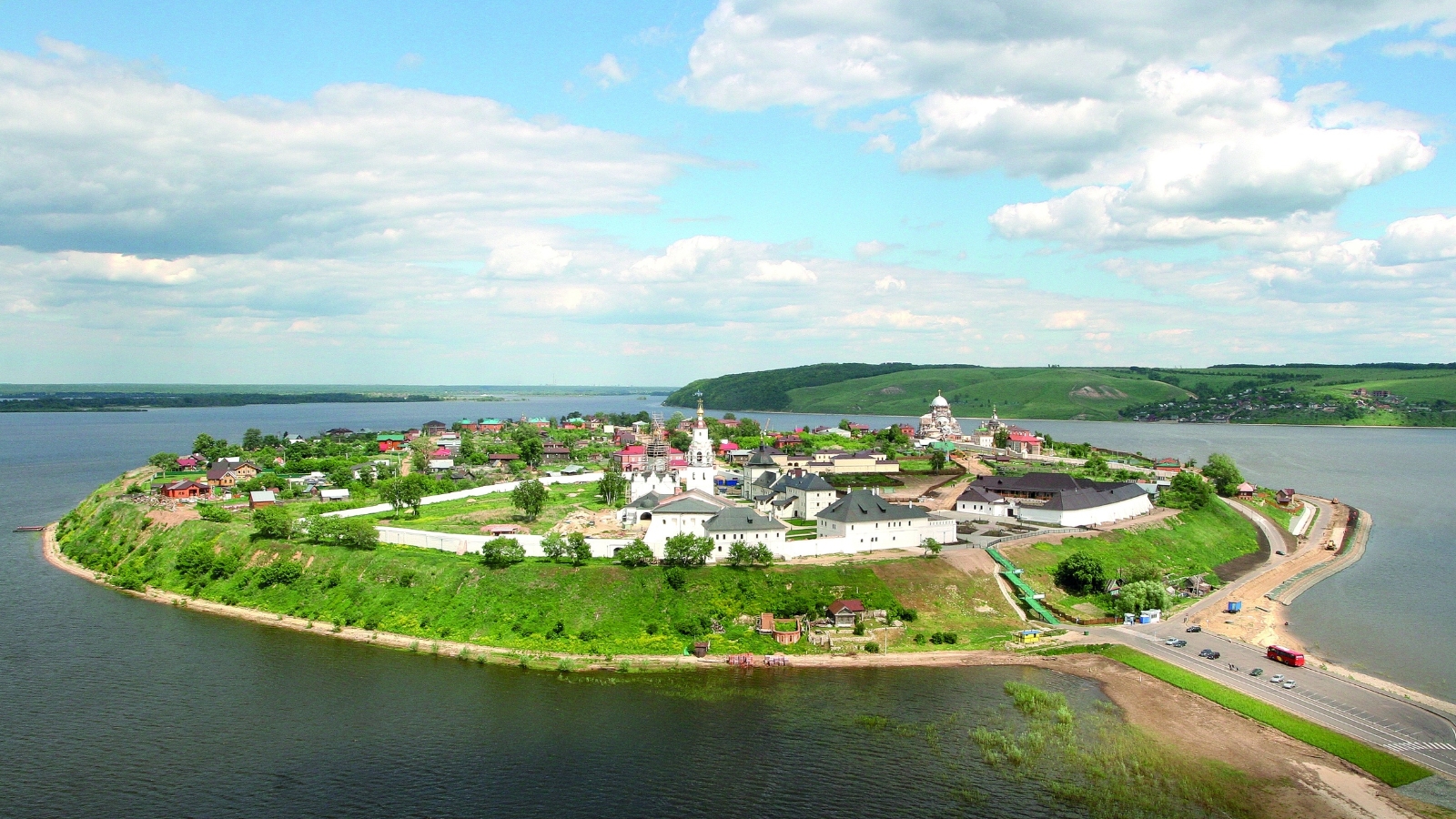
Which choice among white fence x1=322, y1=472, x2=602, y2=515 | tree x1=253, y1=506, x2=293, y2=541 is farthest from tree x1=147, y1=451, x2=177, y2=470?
tree x1=253, y1=506, x2=293, y2=541

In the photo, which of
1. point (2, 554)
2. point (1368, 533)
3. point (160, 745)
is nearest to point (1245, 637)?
point (1368, 533)

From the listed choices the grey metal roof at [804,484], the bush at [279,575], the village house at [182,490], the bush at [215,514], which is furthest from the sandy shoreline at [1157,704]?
the village house at [182,490]

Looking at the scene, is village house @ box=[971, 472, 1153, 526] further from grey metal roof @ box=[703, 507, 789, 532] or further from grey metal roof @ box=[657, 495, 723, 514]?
grey metal roof @ box=[657, 495, 723, 514]

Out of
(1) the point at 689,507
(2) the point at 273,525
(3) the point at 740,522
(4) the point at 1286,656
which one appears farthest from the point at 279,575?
(4) the point at 1286,656

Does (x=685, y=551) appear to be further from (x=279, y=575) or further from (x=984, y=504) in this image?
(x=984, y=504)

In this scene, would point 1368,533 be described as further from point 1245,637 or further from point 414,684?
point 414,684

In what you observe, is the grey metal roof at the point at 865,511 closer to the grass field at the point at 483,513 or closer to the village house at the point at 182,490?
the grass field at the point at 483,513
